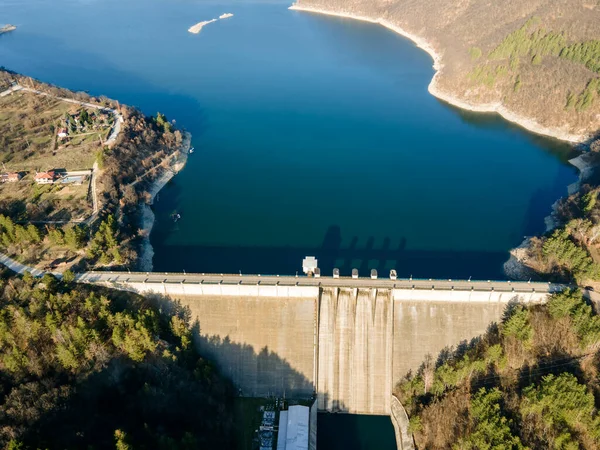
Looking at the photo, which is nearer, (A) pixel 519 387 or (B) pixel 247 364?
(A) pixel 519 387

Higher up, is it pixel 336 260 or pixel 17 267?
pixel 17 267

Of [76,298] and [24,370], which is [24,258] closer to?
[76,298]

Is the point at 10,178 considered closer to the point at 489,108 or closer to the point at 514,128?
the point at 514,128

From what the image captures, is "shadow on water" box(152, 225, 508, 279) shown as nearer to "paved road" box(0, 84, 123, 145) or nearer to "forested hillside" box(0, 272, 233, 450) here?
"forested hillside" box(0, 272, 233, 450)

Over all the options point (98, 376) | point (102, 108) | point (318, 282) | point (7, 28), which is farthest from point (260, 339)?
point (7, 28)

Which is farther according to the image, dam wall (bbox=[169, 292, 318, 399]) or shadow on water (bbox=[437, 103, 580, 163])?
shadow on water (bbox=[437, 103, 580, 163])

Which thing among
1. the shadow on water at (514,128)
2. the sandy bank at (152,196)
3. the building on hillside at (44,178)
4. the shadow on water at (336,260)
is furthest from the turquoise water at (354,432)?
the shadow on water at (514,128)

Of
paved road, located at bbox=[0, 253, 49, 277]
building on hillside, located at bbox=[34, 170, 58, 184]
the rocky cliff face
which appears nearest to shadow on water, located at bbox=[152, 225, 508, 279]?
paved road, located at bbox=[0, 253, 49, 277]

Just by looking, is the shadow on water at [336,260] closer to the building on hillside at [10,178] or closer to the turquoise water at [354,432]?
the turquoise water at [354,432]
